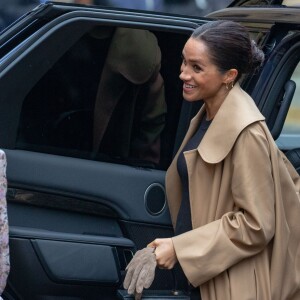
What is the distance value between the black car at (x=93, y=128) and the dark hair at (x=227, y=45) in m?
0.60

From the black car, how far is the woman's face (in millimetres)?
596

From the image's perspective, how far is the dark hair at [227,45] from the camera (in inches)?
124

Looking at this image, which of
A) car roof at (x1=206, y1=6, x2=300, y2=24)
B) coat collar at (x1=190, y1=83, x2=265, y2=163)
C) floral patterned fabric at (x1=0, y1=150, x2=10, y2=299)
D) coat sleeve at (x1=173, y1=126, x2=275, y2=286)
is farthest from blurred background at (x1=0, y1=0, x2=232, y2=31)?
coat sleeve at (x1=173, y1=126, x2=275, y2=286)

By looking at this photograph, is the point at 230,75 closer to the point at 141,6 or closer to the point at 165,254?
the point at 165,254

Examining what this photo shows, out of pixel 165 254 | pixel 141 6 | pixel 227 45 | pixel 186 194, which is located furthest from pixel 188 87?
pixel 141 6

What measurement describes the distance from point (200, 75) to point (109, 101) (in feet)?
2.45

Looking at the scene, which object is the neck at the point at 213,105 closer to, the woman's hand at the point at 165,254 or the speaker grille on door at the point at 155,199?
the woman's hand at the point at 165,254

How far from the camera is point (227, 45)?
10.3 ft

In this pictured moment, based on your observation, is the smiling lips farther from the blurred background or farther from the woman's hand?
the blurred background

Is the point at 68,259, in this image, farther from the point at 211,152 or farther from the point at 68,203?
the point at 211,152

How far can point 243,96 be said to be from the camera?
10.5 feet

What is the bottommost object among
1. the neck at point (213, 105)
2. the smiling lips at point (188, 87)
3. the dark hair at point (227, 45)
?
the neck at point (213, 105)

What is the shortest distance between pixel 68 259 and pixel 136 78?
0.81m

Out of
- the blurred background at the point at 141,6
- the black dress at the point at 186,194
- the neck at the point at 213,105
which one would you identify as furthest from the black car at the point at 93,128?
the blurred background at the point at 141,6
